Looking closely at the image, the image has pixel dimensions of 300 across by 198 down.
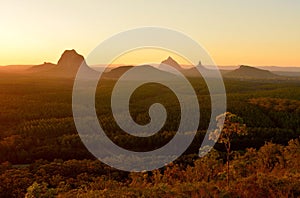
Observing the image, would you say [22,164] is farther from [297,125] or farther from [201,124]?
[297,125]

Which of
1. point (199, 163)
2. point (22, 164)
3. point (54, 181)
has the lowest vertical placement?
point (22, 164)

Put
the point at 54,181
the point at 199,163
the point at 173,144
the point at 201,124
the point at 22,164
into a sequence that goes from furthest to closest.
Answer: the point at 201,124, the point at 173,144, the point at 22,164, the point at 54,181, the point at 199,163

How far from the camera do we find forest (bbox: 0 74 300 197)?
31.7 ft

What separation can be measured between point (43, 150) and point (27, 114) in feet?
94.9

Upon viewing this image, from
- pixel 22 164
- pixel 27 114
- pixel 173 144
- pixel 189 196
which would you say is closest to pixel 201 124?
pixel 173 144

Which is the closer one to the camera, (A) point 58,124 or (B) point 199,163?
(B) point 199,163

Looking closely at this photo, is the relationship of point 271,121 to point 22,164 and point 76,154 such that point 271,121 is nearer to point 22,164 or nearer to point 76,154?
point 76,154

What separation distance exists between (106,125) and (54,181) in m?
34.7

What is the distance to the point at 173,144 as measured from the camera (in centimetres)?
4194

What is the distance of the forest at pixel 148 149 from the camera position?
9664 millimetres

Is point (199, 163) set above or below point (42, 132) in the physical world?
above

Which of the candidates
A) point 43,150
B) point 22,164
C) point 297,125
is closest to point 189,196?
point 22,164

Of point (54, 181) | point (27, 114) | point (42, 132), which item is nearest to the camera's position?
point (54, 181)

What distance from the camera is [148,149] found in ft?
135
